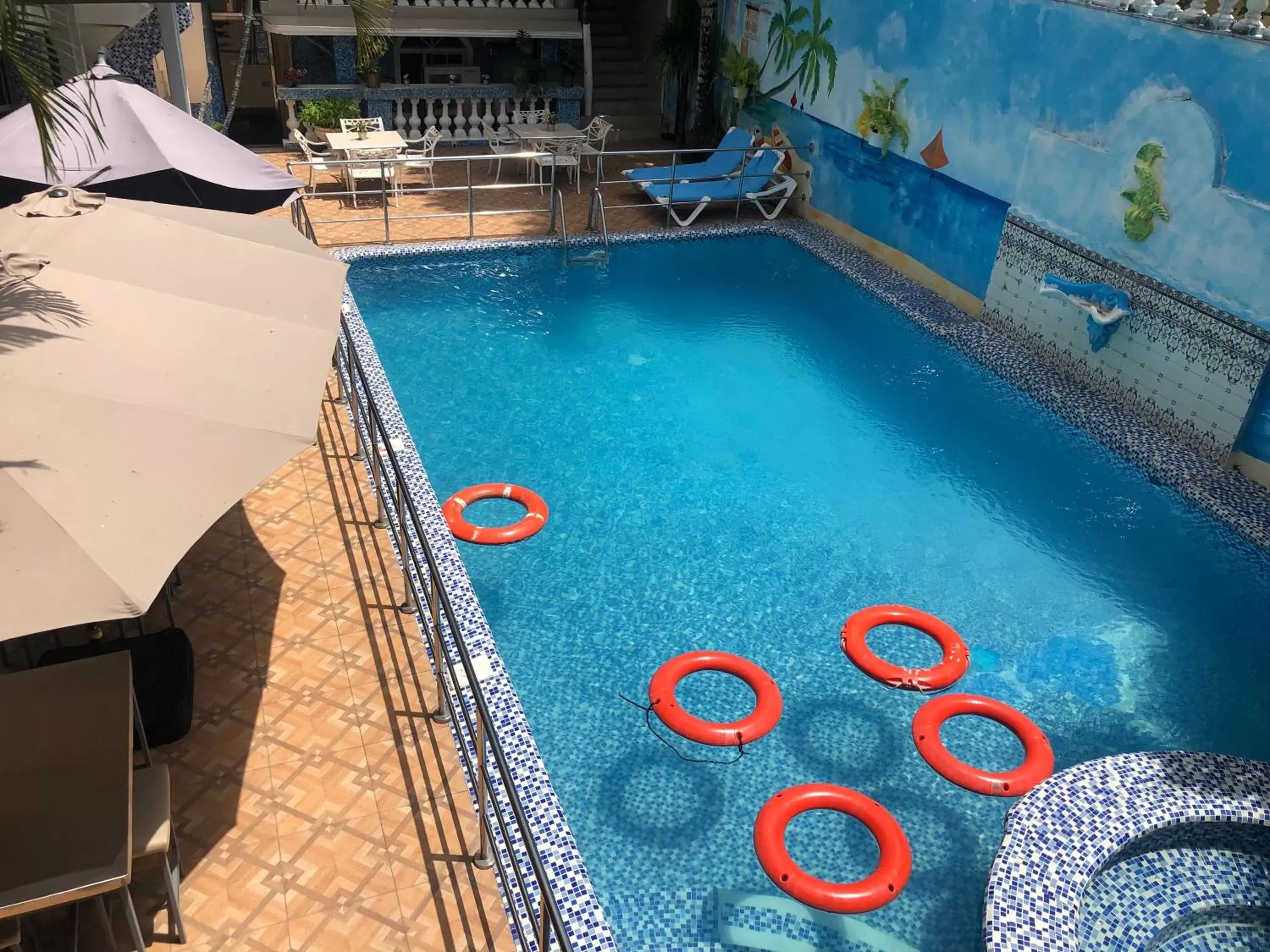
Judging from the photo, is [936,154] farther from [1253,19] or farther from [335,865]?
[335,865]

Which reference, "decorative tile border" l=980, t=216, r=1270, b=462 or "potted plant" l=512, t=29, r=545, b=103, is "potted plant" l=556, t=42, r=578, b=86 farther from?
"decorative tile border" l=980, t=216, r=1270, b=462

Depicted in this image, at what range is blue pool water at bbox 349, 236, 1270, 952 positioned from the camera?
18.7 feet

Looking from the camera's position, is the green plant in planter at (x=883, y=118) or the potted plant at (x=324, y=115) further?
the potted plant at (x=324, y=115)

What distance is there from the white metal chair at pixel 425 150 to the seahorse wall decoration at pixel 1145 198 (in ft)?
31.5

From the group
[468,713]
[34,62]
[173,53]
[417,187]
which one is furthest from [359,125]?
[468,713]

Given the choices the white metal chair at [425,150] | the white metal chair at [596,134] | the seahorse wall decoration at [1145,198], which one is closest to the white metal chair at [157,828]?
the seahorse wall decoration at [1145,198]

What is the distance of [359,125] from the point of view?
15.7 m

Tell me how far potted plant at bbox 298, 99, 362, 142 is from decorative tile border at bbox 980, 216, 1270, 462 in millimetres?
11163

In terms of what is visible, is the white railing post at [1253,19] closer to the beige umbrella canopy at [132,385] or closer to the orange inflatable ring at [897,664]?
the orange inflatable ring at [897,664]

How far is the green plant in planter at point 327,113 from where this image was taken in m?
16.5

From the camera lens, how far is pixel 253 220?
6.59 meters

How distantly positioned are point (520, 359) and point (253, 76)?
1347 centimetres

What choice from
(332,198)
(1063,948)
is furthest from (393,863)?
(332,198)

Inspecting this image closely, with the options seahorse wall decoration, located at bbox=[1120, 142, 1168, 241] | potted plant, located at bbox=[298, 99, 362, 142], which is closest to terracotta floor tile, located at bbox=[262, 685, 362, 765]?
seahorse wall decoration, located at bbox=[1120, 142, 1168, 241]
